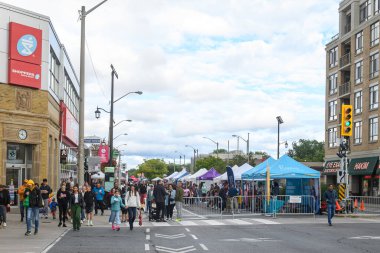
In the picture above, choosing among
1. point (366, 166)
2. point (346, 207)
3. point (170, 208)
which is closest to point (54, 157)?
point (170, 208)

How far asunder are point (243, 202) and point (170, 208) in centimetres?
798

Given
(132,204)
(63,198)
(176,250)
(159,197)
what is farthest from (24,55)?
(176,250)

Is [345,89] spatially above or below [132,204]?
above

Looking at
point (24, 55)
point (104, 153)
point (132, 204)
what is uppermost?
point (24, 55)

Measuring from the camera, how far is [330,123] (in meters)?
65.2

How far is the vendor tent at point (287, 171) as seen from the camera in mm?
30453

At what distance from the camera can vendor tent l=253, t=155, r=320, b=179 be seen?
1199 inches

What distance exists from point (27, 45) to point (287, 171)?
1434cm

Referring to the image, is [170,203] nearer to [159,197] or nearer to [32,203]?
[159,197]

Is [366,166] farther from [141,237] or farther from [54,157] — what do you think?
[141,237]

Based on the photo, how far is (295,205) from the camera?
1201 inches

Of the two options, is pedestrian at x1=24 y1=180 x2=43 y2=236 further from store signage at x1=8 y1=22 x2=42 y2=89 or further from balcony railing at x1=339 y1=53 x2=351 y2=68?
balcony railing at x1=339 y1=53 x2=351 y2=68

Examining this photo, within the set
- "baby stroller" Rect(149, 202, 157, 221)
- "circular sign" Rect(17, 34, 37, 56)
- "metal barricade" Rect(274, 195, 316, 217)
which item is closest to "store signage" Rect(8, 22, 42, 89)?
"circular sign" Rect(17, 34, 37, 56)

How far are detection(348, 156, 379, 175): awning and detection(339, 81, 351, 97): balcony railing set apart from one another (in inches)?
288
